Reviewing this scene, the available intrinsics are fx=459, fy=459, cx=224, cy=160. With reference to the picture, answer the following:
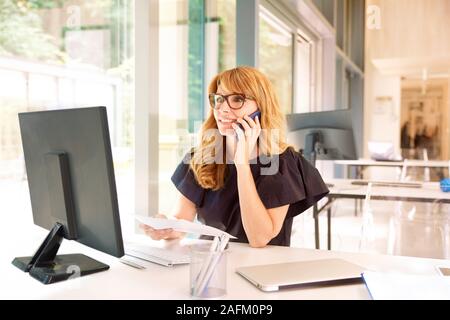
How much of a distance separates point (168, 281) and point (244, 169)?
1.83 ft

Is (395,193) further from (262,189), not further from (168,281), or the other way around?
(168,281)

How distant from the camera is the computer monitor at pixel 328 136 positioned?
117 inches

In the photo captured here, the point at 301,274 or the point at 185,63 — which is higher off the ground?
the point at 185,63

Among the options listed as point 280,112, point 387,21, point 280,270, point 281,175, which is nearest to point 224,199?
point 281,175

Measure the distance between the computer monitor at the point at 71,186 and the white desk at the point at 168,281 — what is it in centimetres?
5

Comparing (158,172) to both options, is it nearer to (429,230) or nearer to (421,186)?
(421,186)

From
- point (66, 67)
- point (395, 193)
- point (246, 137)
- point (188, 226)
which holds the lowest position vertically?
point (395, 193)

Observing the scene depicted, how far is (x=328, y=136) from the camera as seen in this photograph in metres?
3.01

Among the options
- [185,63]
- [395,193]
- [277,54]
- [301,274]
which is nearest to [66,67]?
[185,63]

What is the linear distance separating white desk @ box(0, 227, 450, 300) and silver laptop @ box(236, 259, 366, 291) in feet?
0.06

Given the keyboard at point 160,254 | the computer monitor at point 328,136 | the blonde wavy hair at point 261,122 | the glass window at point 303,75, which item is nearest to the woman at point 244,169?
the blonde wavy hair at point 261,122

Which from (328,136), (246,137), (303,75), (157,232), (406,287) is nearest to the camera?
(406,287)

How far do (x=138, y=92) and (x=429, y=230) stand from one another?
2.82 meters

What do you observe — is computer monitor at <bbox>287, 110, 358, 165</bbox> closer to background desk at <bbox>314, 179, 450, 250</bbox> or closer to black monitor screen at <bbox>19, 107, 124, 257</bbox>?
background desk at <bbox>314, 179, 450, 250</bbox>
